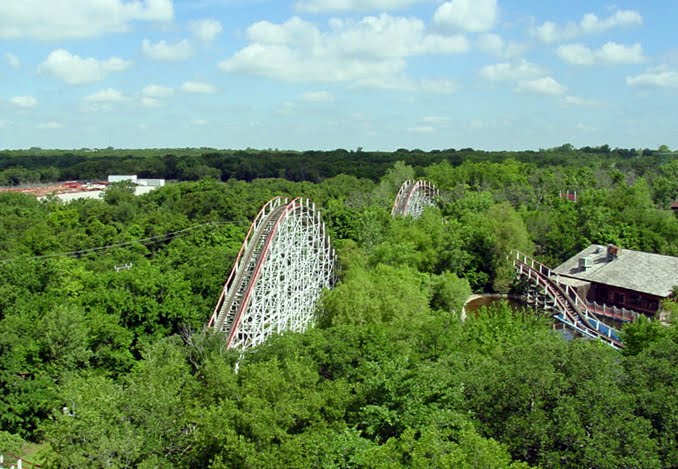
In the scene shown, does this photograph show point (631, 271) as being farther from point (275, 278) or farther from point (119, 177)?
point (119, 177)

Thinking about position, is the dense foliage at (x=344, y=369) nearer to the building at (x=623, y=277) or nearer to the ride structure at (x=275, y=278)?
the ride structure at (x=275, y=278)

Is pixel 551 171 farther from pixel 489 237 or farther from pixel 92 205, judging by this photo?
pixel 92 205

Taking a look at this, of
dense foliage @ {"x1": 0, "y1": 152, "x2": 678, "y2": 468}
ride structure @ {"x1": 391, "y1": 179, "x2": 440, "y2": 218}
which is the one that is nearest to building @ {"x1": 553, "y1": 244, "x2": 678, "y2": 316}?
dense foliage @ {"x1": 0, "y1": 152, "x2": 678, "y2": 468}

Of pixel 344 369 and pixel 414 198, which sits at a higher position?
pixel 414 198

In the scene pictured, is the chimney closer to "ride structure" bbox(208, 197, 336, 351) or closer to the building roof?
the building roof

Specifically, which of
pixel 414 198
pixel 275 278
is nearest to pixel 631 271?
pixel 275 278

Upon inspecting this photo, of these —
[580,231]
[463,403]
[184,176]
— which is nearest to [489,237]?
[580,231]
